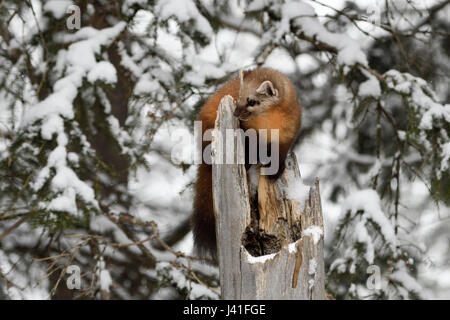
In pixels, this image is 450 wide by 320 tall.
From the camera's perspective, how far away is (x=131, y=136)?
471 cm

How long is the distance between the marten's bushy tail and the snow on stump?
52cm

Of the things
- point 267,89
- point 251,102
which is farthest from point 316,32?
point 251,102

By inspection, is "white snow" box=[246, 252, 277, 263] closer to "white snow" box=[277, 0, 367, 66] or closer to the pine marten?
the pine marten

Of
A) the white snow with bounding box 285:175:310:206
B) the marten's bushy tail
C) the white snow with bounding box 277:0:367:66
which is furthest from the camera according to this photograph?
the white snow with bounding box 277:0:367:66

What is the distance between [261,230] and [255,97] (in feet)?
2.89

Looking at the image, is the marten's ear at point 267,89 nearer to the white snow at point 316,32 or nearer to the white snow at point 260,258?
the white snow at point 260,258

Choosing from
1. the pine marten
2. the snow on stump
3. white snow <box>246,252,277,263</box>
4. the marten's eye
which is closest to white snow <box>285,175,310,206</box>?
the snow on stump

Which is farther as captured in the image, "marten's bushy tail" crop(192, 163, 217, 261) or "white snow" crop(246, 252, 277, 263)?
"marten's bushy tail" crop(192, 163, 217, 261)

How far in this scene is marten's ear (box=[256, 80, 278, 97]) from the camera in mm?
3404

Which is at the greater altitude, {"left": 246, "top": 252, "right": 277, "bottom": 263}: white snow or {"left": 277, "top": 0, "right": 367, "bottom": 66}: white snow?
{"left": 277, "top": 0, "right": 367, "bottom": 66}: white snow

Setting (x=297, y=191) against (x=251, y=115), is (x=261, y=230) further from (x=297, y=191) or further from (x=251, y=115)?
(x=251, y=115)

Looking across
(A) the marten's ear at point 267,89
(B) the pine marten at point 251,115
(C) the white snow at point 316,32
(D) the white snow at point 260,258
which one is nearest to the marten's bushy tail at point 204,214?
(B) the pine marten at point 251,115

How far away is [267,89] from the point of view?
343 cm

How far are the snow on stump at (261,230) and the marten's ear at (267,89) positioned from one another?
1.63 feet
